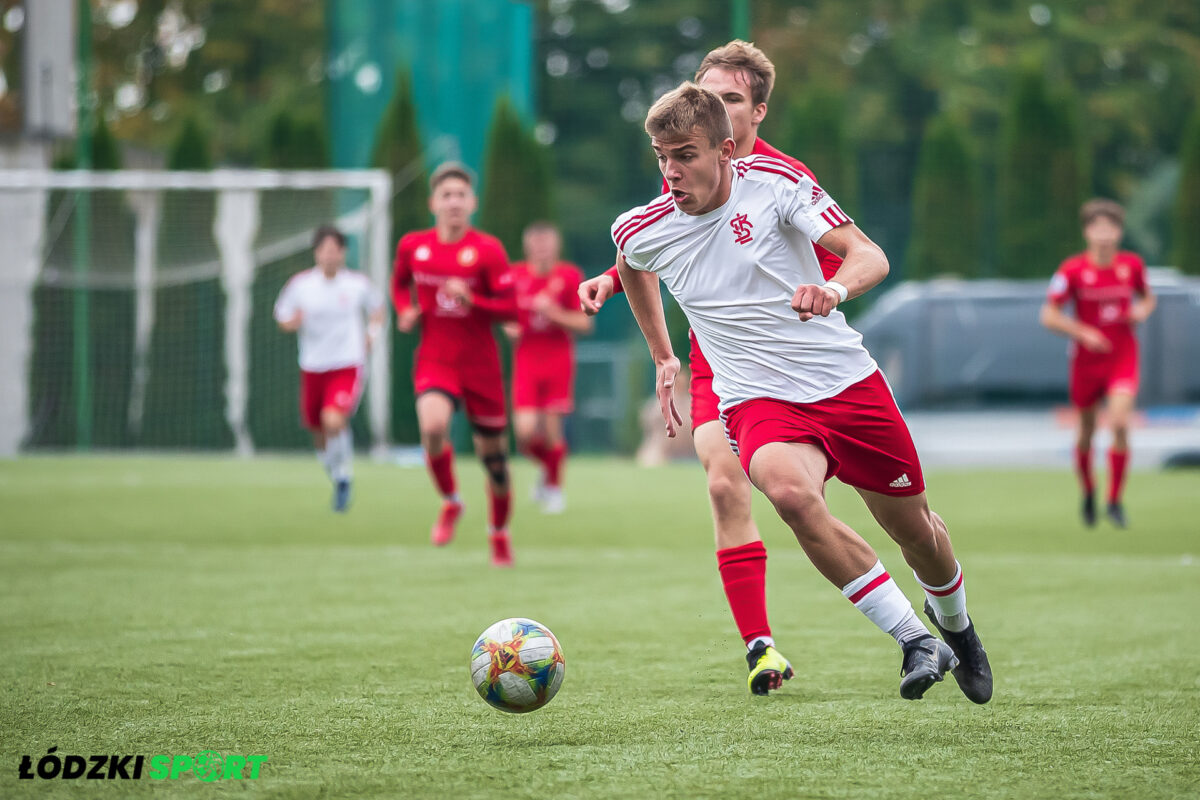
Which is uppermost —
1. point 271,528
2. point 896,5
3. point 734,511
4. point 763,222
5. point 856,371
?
point 896,5

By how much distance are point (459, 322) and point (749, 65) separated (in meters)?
4.19

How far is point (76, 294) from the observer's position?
20.4m

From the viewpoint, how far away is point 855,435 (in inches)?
169

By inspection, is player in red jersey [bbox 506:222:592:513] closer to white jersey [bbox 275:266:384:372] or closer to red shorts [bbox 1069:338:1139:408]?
white jersey [bbox 275:266:384:372]

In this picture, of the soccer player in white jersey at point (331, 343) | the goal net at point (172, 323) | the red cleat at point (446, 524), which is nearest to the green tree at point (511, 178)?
the goal net at point (172, 323)

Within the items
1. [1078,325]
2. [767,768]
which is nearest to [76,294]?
[1078,325]

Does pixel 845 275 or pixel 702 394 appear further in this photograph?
pixel 702 394

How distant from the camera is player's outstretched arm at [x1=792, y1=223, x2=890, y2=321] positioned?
12.5ft

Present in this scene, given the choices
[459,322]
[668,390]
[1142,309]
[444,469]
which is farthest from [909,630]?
[1142,309]

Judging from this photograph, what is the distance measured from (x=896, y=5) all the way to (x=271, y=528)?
1959 centimetres

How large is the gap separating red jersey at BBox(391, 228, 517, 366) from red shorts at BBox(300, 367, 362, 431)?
346 cm

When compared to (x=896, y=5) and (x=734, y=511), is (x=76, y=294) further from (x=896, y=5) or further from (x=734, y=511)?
(x=734, y=511)

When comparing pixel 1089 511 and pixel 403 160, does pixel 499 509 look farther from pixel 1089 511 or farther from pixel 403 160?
pixel 403 160

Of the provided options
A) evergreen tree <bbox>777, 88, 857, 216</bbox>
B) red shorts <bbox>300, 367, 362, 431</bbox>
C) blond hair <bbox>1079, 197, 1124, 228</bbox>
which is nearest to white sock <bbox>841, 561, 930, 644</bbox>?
blond hair <bbox>1079, 197, 1124, 228</bbox>
